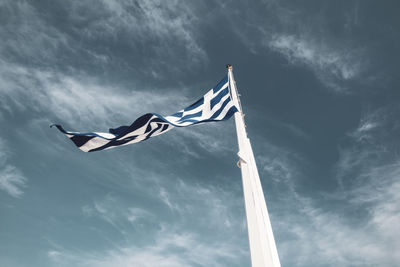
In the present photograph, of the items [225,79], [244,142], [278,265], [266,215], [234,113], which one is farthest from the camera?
[225,79]

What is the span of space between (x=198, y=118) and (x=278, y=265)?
7477mm

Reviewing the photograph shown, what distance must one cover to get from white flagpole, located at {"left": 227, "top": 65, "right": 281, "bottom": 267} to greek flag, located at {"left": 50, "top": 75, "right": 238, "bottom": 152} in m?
2.88

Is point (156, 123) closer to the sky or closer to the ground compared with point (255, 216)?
closer to the sky

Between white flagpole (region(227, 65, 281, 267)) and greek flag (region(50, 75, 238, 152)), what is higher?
greek flag (region(50, 75, 238, 152))

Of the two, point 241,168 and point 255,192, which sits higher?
point 241,168

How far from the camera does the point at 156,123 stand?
38.8ft

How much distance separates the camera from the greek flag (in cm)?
1132

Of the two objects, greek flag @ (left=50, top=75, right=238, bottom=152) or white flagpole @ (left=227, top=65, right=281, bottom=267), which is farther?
greek flag @ (left=50, top=75, right=238, bottom=152)

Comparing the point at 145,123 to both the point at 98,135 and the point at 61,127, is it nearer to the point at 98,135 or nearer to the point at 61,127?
the point at 98,135

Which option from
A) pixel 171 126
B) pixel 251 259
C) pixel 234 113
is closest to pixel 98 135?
pixel 171 126

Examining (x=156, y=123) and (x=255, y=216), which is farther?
(x=156, y=123)

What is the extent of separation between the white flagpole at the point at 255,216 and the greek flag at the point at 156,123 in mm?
2884

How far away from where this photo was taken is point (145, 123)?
37.7 feet

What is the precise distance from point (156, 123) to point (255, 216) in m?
6.18
